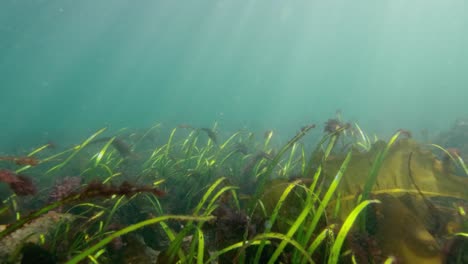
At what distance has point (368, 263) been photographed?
1400 mm

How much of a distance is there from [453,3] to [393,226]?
97.8m

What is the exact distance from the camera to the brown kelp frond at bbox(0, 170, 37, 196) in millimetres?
1439

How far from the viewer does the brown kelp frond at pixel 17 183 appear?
1439mm

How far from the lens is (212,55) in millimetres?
87375

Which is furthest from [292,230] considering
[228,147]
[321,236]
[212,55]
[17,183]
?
[212,55]

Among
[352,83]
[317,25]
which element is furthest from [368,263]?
[352,83]

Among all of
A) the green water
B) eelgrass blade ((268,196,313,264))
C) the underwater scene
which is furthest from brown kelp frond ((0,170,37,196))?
the green water

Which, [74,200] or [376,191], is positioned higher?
[74,200]

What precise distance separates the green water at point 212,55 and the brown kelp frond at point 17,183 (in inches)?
387

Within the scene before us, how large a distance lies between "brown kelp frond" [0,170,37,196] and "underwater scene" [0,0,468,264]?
0.06 ft

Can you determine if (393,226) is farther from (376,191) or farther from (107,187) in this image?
(107,187)

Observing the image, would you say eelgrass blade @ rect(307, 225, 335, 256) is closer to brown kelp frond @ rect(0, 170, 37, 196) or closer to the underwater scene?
the underwater scene

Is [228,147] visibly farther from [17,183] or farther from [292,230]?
[292,230]

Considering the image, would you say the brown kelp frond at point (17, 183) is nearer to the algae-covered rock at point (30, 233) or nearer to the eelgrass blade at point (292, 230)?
the algae-covered rock at point (30, 233)
